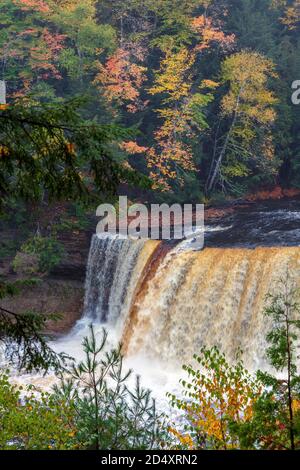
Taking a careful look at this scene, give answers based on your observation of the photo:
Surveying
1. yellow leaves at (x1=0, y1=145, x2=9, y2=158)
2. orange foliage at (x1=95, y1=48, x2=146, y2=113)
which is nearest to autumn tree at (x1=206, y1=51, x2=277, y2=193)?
orange foliage at (x1=95, y1=48, x2=146, y2=113)

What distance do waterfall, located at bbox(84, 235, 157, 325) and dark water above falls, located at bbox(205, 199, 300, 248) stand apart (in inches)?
108

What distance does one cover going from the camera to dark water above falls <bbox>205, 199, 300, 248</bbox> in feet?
59.5

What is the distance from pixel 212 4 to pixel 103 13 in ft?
20.3

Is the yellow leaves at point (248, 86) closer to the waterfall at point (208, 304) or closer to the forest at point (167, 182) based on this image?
the forest at point (167, 182)

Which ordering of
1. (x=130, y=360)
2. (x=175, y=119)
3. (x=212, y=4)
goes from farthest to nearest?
(x=212, y=4) < (x=175, y=119) < (x=130, y=360)

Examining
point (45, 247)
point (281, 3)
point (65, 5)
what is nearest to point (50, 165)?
point (45, 247)

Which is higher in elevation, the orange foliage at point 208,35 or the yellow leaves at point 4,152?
the orange foliage at point 208,35

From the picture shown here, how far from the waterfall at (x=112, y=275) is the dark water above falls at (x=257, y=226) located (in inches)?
108

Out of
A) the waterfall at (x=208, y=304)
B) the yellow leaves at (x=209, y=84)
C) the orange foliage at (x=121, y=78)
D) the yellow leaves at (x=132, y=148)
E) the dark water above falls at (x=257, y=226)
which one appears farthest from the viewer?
the orange foliage at (x=121, y=78)

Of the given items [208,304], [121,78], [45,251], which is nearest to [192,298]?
[208,304]

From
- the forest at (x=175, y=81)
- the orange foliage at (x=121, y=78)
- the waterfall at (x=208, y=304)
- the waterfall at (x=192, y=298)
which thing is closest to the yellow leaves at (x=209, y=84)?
the forest at (x=175, y=81)

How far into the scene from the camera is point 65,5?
2748 centimetres

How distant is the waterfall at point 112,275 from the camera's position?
19.0 metres
